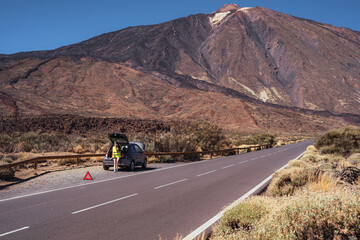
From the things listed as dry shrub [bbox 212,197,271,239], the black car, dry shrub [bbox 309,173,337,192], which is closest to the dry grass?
dry shrub [bbox 212,197,271,239]

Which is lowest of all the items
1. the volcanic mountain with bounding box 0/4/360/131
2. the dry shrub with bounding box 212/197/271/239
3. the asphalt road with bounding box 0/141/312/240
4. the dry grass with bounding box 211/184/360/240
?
the asphalt road with bounding box 0/141/312/240

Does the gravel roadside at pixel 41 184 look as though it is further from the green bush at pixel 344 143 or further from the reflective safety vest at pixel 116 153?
the green bush at pixel 344 143

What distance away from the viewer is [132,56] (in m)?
183

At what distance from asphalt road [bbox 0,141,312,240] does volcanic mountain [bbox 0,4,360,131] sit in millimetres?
61417

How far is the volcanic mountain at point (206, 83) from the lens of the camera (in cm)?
8707

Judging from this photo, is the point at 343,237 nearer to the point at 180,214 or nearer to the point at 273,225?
the point at 273,225

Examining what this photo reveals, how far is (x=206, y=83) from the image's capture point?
145 metres

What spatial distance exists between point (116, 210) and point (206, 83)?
140m

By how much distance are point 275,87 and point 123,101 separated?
9550cm

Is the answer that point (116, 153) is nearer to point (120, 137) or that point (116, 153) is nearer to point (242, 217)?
point (120, 137)

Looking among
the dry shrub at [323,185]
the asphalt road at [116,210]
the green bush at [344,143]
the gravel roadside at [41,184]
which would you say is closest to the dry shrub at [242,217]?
the asphalt road at [116,210]

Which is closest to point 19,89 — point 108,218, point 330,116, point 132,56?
point 108,218

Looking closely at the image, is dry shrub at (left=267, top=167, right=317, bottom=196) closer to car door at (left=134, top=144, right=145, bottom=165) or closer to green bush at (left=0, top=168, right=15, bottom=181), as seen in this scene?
car door at (left=134, top=144, right=145, bottom=165)

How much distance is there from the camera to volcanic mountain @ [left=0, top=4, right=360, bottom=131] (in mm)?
87075
